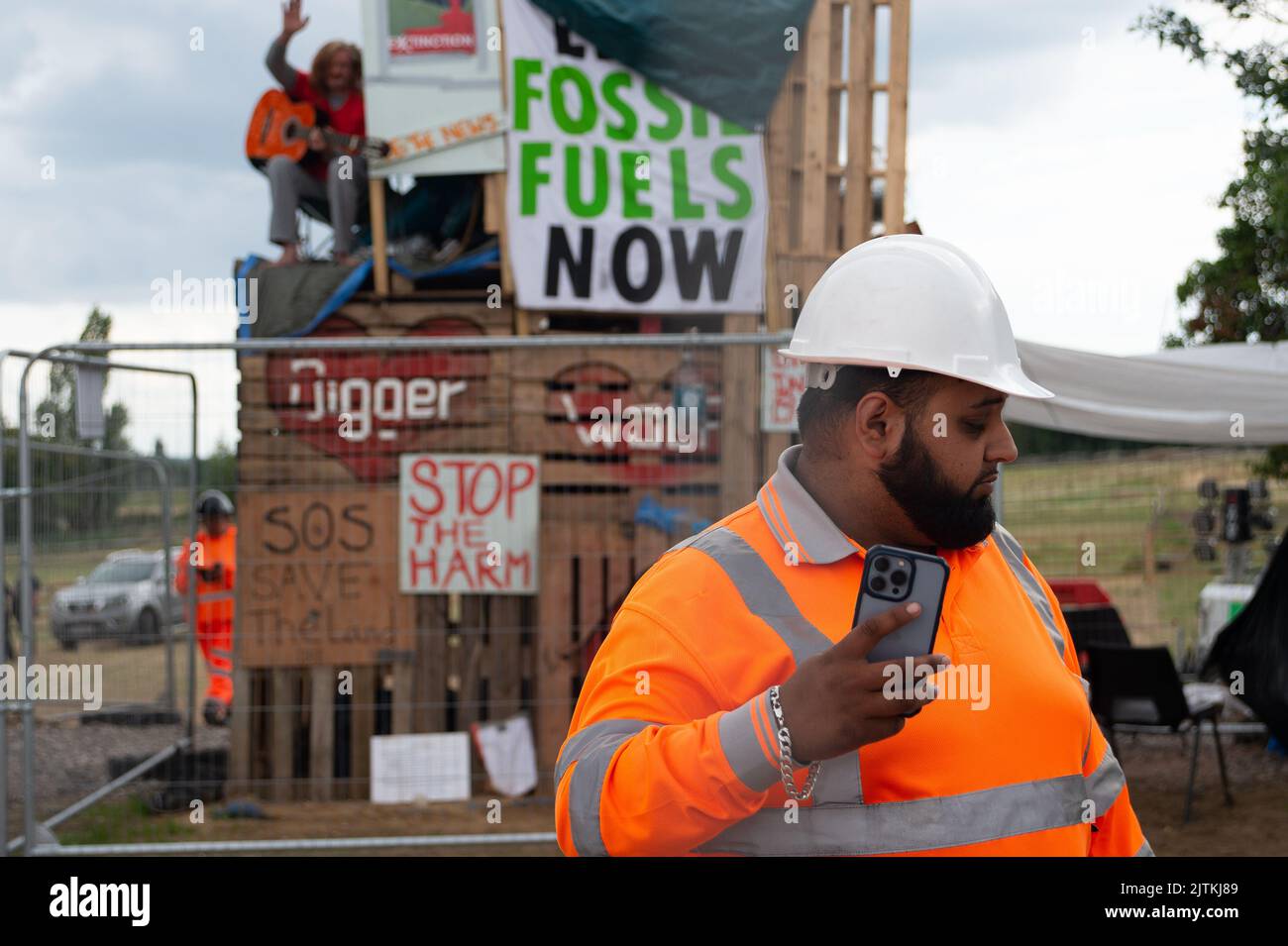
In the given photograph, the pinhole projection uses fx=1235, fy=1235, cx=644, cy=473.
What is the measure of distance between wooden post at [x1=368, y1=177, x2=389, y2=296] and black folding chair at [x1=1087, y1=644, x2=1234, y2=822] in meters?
5.53

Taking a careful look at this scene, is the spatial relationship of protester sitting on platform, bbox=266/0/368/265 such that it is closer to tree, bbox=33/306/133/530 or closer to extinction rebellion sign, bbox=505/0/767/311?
extinction rebellion sign, bbox=505/0/767/311

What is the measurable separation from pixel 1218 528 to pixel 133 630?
1018 centimetres

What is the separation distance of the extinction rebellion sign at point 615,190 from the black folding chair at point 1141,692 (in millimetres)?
3496

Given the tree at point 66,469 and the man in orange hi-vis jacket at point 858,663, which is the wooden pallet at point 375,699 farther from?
the man in orange hi-vis jacket at point 858,663

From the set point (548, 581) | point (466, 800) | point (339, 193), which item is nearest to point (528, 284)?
point (339, 193)

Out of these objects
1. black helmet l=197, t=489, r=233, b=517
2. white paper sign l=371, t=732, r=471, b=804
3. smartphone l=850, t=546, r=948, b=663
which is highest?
smartphone l=850, t=546, r=948, b=663

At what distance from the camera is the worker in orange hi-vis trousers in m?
8.91

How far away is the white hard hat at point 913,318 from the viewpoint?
212cm

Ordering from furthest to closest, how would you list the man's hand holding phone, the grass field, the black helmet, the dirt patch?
the grass field → the black helmet → the dirt patch → the man's hand holding phone

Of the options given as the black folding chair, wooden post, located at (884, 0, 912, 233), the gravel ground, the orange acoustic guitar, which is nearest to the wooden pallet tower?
the orange acoustic guitar

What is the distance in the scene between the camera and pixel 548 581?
731 cm

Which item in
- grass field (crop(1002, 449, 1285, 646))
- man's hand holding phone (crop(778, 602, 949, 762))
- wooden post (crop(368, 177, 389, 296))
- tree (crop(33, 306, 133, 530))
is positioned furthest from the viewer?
grass field (crop(1002, 449, 1285, 646))

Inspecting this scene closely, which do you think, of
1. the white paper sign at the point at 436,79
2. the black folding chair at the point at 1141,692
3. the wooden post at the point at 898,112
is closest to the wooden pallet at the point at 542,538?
the white paper sign at the point at 436,79
